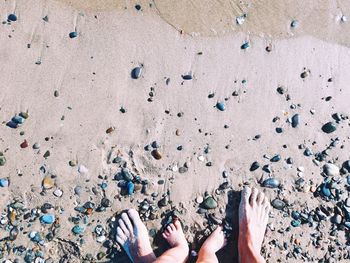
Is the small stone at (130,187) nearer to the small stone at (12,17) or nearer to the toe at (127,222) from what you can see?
the toe at (127,222)

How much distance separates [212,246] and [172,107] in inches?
54.4

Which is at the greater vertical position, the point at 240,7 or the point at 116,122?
the point at 240,7

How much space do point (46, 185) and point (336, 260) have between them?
2899 millimetres

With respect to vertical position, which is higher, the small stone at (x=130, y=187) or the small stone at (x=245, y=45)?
the small stone at (x=245, y=45)

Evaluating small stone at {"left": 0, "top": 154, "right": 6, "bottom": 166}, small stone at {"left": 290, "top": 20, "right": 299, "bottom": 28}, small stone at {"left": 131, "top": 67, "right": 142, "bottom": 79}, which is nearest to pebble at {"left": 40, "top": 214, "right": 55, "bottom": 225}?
small stone at {"left": 0, "top": 154, "right": 6, "bottom": 166}

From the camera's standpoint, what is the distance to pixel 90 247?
16.7 feet

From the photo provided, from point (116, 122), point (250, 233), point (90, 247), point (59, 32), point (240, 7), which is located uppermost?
point (240, 7)

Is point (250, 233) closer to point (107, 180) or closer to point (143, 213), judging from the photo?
point (143, 213)

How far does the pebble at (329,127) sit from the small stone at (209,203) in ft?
4.23

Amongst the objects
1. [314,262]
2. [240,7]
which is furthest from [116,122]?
[314,262]

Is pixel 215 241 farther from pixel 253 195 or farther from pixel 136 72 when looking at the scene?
pixel 136 72

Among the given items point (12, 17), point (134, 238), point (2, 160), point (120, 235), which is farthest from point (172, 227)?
point (12, 17)

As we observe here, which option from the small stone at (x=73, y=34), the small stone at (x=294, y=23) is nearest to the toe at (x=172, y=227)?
the small stone at (x=73, y=34)

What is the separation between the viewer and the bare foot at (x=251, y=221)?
5.11 metres
